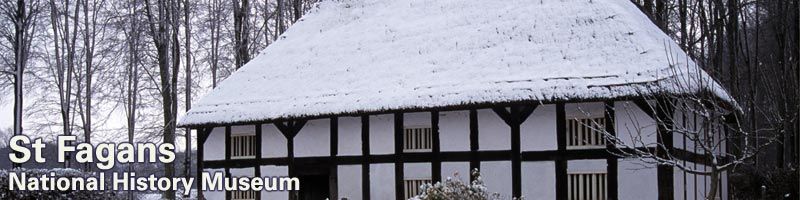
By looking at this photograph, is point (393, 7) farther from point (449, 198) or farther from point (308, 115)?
point (449, 198)

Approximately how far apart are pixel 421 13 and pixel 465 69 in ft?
10.2

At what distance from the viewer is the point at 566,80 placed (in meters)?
15.5

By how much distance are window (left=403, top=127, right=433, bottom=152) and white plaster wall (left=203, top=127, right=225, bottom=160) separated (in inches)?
190

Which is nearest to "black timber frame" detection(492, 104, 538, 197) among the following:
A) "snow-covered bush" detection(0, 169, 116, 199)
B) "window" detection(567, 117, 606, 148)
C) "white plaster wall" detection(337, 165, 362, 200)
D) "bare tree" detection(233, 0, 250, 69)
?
"window" detection(567, 117, 606, 148)

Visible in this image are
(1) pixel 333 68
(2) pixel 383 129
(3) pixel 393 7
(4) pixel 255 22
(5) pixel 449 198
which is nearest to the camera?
(5) pixel 449 198

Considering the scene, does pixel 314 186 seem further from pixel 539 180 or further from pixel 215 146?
pixel 539 180

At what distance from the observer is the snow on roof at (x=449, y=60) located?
51.2ft

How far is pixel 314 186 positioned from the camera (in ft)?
64.3

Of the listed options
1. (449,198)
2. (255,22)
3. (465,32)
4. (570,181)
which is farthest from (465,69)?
(255,22)

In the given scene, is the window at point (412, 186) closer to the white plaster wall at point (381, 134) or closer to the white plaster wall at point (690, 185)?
the white plaster wall at point (381, 134)

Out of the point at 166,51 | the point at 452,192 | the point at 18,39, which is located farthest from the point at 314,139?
the point at 18,39

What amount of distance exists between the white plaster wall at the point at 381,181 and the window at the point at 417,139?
0.53 m

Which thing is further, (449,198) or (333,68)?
(333,68)

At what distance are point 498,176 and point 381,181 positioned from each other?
2.49m
